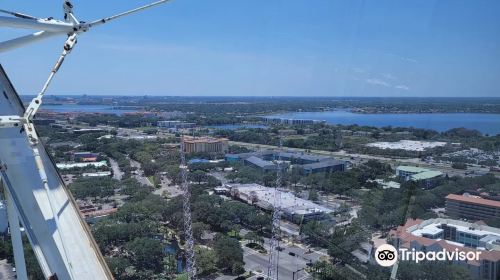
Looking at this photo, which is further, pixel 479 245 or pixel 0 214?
pixel 0 214

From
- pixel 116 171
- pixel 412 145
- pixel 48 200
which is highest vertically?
pixel 48 200

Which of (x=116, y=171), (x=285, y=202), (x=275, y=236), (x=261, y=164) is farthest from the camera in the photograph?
(x=116, y=171)

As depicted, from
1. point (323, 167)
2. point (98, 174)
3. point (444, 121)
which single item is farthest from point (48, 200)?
point (444, 121)

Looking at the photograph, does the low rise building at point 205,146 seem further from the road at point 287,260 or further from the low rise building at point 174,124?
the road at point 287,260

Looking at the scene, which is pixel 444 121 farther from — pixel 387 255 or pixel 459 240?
pixel 387 255

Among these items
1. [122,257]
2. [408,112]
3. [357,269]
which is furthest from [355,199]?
[408,112]

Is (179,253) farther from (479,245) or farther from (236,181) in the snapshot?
(236,181)

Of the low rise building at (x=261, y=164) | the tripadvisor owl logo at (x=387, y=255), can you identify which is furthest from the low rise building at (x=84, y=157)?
the tripadvisor owl logo at (x=387, y=255)
